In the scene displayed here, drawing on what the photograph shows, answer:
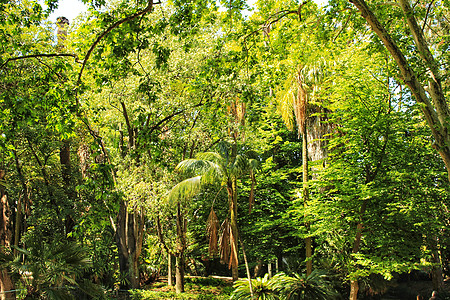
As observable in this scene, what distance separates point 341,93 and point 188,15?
19.8 feet

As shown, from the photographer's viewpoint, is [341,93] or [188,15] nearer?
[188,15]

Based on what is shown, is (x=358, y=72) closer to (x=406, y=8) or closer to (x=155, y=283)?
(x=406, y=8)

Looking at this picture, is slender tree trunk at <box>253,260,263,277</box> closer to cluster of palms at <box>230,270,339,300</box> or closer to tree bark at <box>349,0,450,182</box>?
cluster of palms at <box>230,270,339,300</box>

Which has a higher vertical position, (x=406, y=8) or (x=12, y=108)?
(x=406, y=8)

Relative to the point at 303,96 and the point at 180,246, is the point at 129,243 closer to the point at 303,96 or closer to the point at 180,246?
the point at 180,246

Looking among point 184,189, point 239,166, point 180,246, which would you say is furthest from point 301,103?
point 180,246

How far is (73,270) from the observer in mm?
7301

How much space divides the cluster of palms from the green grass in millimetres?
2688

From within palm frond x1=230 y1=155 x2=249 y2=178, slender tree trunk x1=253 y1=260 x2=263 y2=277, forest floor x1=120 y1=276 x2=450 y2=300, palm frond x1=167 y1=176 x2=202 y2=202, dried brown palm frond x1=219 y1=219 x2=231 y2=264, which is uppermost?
palm frond x1=230 y1=155 x2=249 y2=178

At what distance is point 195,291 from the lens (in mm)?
13508

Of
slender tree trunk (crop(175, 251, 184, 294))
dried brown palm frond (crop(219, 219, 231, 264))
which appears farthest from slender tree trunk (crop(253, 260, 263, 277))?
dried brown palm frond (crop(219, 219, 231, 264))

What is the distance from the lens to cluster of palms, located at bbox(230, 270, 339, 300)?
31.1ft

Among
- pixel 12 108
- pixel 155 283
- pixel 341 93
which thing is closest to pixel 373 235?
pixel 341 93

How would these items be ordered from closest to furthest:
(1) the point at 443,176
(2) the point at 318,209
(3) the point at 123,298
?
(1) the point at 443,176 < (2) the point at 318,209 < (3) the point at 123,298
